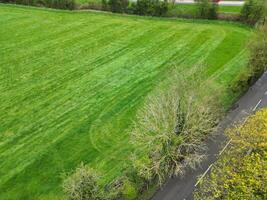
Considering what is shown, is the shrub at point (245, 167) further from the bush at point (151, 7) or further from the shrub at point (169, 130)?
the bush at point (151, 7)

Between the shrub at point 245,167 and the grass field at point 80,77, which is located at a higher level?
the shrub at point 245,167

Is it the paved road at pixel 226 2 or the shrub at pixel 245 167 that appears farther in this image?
the paved road at pixel 226 2

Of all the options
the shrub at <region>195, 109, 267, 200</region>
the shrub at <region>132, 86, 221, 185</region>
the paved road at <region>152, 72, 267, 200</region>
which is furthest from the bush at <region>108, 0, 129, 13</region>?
the shrub at <region>195, 109, 267, 200</region>

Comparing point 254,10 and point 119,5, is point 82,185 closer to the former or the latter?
point 254,10

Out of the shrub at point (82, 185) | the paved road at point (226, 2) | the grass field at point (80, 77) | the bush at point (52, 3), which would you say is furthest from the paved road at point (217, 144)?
the bush at point (52, 3)

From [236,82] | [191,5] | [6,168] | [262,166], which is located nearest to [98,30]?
[191,5]

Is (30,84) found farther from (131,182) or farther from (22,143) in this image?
(131,182)

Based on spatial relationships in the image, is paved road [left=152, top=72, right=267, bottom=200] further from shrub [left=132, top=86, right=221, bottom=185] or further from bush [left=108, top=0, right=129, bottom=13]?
bush [left=108, top=0, right=129, bottom=13]
